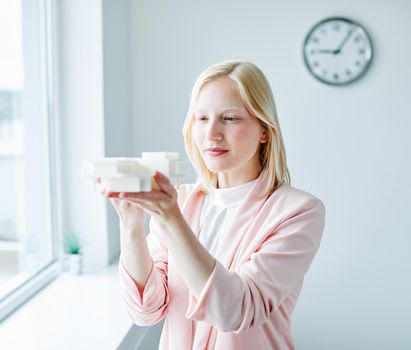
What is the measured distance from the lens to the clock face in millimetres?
2395

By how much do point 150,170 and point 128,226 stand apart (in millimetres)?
260

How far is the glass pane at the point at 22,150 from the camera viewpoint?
1808 mm

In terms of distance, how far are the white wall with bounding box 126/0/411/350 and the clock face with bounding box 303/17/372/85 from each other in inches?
1.7

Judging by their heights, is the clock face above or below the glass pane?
above

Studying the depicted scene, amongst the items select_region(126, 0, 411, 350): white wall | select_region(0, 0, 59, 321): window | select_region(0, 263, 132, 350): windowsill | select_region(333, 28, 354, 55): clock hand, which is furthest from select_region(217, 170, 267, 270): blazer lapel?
select_region(333, 28, 354, 55): clock hand

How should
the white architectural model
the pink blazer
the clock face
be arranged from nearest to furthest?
the white architectural model < the pink blazer < the clock face

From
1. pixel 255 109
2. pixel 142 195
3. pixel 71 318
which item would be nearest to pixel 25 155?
pixel 71 318

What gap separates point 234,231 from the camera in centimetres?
112

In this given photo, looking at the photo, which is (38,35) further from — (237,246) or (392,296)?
(392,296)

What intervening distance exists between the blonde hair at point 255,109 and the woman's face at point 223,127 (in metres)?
0.02

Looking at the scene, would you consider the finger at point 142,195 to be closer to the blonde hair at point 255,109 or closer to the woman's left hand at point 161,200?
the woman's left hand at point 161,200

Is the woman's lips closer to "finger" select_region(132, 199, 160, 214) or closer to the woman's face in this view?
the woman's face

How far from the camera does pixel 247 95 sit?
3.53 ft

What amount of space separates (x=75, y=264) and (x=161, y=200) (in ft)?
4.61
